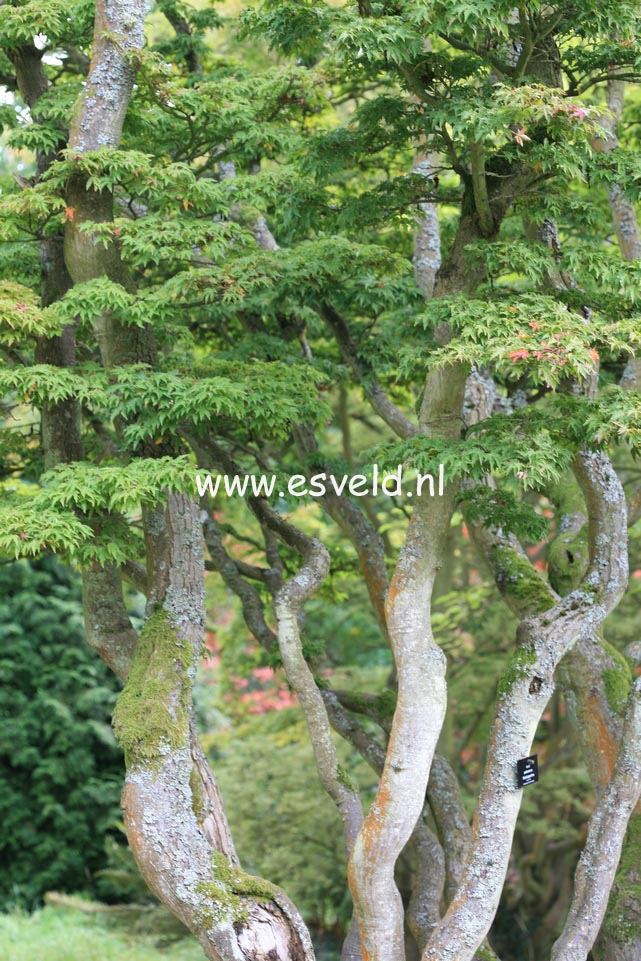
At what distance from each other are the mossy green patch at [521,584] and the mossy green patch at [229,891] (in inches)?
70.9

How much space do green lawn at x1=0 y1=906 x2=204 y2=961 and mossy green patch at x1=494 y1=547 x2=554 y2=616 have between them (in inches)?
153

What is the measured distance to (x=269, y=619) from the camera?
7180 millimetres

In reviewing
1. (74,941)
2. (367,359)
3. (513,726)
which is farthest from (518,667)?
(74,941)

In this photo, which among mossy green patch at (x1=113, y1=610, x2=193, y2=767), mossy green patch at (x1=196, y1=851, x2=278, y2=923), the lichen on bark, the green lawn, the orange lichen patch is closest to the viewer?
mossy green patch at (x1=196, y1=851, x2=278, y2=923)

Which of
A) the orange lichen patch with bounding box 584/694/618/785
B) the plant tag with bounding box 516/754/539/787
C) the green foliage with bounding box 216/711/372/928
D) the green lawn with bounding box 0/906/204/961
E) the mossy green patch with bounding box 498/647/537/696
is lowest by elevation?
the green lawn with bounding box 0/906/204/961

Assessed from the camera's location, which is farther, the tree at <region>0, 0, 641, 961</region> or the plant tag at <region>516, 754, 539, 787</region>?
the plant tag at <region>516, 754, 539, 787</region>

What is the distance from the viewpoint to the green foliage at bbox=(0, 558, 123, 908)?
28.6 ft

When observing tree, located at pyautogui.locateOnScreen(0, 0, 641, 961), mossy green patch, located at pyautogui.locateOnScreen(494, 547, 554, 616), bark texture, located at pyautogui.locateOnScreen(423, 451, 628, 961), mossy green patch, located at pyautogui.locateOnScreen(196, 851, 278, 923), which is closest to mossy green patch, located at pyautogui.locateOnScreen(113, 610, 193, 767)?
tree, located at pyautogui.locateOnScreen(0, 0, 641, 961)

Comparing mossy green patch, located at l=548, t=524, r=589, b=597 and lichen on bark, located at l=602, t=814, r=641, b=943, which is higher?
mossy green patch, located at l=548, t=524, r=589, b=597

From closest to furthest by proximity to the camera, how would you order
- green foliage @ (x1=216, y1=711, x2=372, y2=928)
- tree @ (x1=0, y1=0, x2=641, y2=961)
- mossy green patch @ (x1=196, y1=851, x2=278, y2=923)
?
tree @ (x1=0, y1=0, x2=641, y2=961) < mossy green patch @ (x1=196, y1=851, x2=278, y2=923) < green foliage @ (x1=216, y1=711, x2=372, y2=928)

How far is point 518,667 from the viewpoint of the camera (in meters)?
4.14

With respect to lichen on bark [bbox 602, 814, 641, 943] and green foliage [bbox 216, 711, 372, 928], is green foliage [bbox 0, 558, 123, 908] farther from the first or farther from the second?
lichen on bark [bbox 602, 814, 641, 943]

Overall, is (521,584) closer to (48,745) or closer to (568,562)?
(568,562)

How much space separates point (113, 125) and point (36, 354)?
3.55 ft
